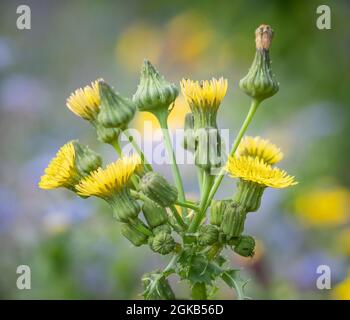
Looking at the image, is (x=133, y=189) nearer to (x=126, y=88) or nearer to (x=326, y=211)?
(x=326, y=211)

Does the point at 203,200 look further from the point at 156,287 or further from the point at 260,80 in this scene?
the point at 260,80

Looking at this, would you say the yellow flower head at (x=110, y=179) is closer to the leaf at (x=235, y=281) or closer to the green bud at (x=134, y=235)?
the green bud at (x=134, y=235)

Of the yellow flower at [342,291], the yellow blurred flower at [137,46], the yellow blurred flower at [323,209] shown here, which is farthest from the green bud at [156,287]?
the yellow blurred flower at [137,46]

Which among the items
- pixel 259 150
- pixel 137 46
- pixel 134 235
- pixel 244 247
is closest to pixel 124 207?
pixel 134 235

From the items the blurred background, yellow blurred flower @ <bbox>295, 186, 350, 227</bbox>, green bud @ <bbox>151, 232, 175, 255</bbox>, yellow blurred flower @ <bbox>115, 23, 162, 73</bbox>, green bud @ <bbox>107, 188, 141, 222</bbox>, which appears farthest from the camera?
yellow blurred flower @ <bbox>115, 23, 162, 73</bbox>

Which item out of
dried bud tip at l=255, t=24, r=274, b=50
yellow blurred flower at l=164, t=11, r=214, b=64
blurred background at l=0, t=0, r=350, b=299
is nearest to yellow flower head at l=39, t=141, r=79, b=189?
dried bud tip at l=255, t=24, r=274, b=50

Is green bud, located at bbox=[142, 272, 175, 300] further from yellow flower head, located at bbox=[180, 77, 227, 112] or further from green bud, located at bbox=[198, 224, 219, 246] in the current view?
yellow flower head, located at bbox=[180, 77, 227, 112]
